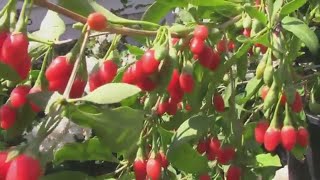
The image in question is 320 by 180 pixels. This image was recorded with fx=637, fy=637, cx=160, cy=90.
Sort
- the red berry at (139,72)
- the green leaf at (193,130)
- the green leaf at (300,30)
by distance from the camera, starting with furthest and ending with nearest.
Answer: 1. the green leaf at (300,30)
2. the green leaf at (193,130)
3. the red berry at (139,72)

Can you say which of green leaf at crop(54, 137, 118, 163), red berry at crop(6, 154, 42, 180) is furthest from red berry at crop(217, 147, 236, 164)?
red berry at crop(6, 154, 42, 180)

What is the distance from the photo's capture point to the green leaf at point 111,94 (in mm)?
608

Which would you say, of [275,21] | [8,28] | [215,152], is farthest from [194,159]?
[8,28]

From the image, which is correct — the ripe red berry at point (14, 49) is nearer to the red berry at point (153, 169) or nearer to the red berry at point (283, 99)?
the red berry at point (153, 169)

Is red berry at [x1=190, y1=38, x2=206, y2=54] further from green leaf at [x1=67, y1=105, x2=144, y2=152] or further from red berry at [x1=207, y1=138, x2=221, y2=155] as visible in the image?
red berry at [x1=207, y1=138, x2=221, y2=155]

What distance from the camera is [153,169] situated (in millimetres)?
833

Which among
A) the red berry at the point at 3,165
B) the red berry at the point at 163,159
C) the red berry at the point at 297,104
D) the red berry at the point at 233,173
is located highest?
the red berry at the point at 3,165

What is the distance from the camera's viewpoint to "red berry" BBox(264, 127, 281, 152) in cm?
104

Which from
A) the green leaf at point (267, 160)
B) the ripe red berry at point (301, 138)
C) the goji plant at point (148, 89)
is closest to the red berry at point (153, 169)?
the goji plant at point (148, 89)

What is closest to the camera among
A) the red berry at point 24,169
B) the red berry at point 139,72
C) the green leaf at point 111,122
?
the red berry at point 24,169

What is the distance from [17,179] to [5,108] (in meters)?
0.17

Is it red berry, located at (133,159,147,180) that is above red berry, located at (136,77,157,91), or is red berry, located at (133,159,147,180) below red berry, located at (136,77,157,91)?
below

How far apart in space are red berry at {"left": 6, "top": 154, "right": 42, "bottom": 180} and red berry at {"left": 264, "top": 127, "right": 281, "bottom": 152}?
0.55 meters

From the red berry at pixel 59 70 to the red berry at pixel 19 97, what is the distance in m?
0.04
